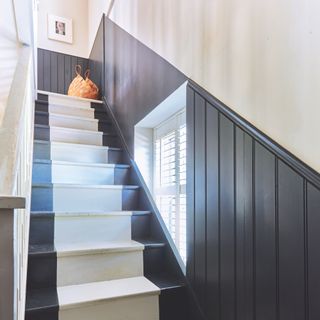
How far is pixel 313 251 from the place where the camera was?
2.72 ft

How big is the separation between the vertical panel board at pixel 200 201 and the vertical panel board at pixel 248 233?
0.28 meters

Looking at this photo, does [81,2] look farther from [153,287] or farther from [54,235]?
[153,287]

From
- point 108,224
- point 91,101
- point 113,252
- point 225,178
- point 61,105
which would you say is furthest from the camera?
point 91,101

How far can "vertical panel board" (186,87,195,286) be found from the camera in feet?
4.79

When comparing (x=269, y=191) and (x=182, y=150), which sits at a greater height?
(x=182, y=150)

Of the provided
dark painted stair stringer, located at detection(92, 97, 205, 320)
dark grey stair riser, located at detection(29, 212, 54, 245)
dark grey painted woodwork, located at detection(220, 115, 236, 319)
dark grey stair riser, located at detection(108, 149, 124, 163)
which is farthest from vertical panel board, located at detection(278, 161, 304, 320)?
dark grey stair riser, located at detection(108, 149, 124, 163)

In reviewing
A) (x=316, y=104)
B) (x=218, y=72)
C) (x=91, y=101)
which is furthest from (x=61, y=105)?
(x=316, y=104)

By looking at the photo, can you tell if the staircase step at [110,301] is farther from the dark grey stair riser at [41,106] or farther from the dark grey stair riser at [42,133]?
the dark grey stair riser at [41,106]

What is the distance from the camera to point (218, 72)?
129 centimetres

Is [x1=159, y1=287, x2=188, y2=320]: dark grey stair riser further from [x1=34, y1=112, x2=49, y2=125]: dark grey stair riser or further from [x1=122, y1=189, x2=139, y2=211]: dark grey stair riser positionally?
[x1=34, y1=112, x2=49, y2=125]: dark grey stair riser

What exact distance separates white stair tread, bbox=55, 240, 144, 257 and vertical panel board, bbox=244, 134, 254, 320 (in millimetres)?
725

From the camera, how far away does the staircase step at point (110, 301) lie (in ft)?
4.30

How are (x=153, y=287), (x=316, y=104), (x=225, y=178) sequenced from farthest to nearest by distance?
(x=153, y=287) < (x=225, y=178) < (x=316, y=104)

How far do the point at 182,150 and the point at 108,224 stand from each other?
649 millimetres
